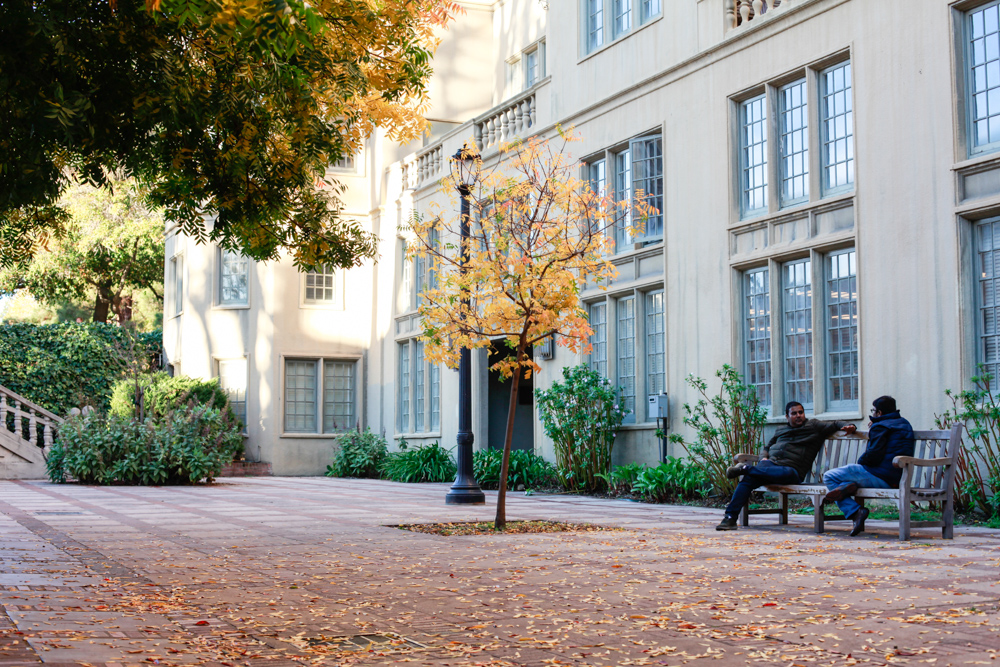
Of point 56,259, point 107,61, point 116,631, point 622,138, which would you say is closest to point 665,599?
point 116,631

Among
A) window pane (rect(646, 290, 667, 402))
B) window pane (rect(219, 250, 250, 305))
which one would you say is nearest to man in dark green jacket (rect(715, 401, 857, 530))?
window pane (rect(646, 290, 667, 402))

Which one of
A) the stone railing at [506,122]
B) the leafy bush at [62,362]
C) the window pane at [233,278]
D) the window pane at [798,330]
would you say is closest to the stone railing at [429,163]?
the stone railing at [506,122]

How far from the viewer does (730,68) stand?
15.4m

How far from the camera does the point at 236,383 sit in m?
27.0

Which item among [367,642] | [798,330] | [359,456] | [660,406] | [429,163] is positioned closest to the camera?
[367,642]

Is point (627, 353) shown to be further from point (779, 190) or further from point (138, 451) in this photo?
point (138, 451)

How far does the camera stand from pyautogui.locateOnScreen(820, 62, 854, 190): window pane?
44.8ft

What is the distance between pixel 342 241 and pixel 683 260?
7.11m

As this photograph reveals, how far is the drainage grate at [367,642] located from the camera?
5.05 metres

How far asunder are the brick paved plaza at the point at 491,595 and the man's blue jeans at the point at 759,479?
0.33 m

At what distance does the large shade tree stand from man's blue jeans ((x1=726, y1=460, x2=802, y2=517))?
465cm

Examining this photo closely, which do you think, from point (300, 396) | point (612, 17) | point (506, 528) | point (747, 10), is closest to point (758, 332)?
point (747, 10)

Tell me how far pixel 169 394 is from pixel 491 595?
2084cm

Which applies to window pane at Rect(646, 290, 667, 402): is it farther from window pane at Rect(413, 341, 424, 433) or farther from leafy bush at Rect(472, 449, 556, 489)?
window pane at Rect(413, 341, 424, 433)
